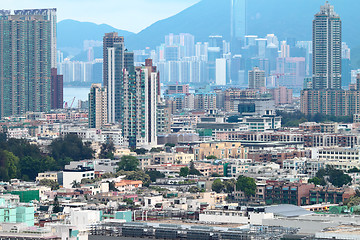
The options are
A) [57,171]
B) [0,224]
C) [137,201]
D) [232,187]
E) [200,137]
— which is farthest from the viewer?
[200,137]

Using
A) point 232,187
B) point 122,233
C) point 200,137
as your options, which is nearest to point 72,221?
point 122,233

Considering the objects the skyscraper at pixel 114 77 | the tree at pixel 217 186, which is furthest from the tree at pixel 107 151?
the skyscraper at pixel 114 77

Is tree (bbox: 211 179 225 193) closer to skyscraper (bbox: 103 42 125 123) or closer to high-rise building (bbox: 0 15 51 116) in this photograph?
skyscraper (bbox: 103 42 125 123)

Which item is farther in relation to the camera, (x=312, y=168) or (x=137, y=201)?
(x=312, y=168)

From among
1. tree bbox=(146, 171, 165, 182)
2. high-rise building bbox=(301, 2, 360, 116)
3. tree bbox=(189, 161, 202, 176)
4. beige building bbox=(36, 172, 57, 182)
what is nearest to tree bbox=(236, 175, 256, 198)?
tree bbox=(146, 171, 165, 182)

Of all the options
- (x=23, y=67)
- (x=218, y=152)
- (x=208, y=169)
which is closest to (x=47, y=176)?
(x=208, y=169)

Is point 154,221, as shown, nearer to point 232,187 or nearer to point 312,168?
point 232,187

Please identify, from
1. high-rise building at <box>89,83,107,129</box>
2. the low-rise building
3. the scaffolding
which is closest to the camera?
the scaffolding
